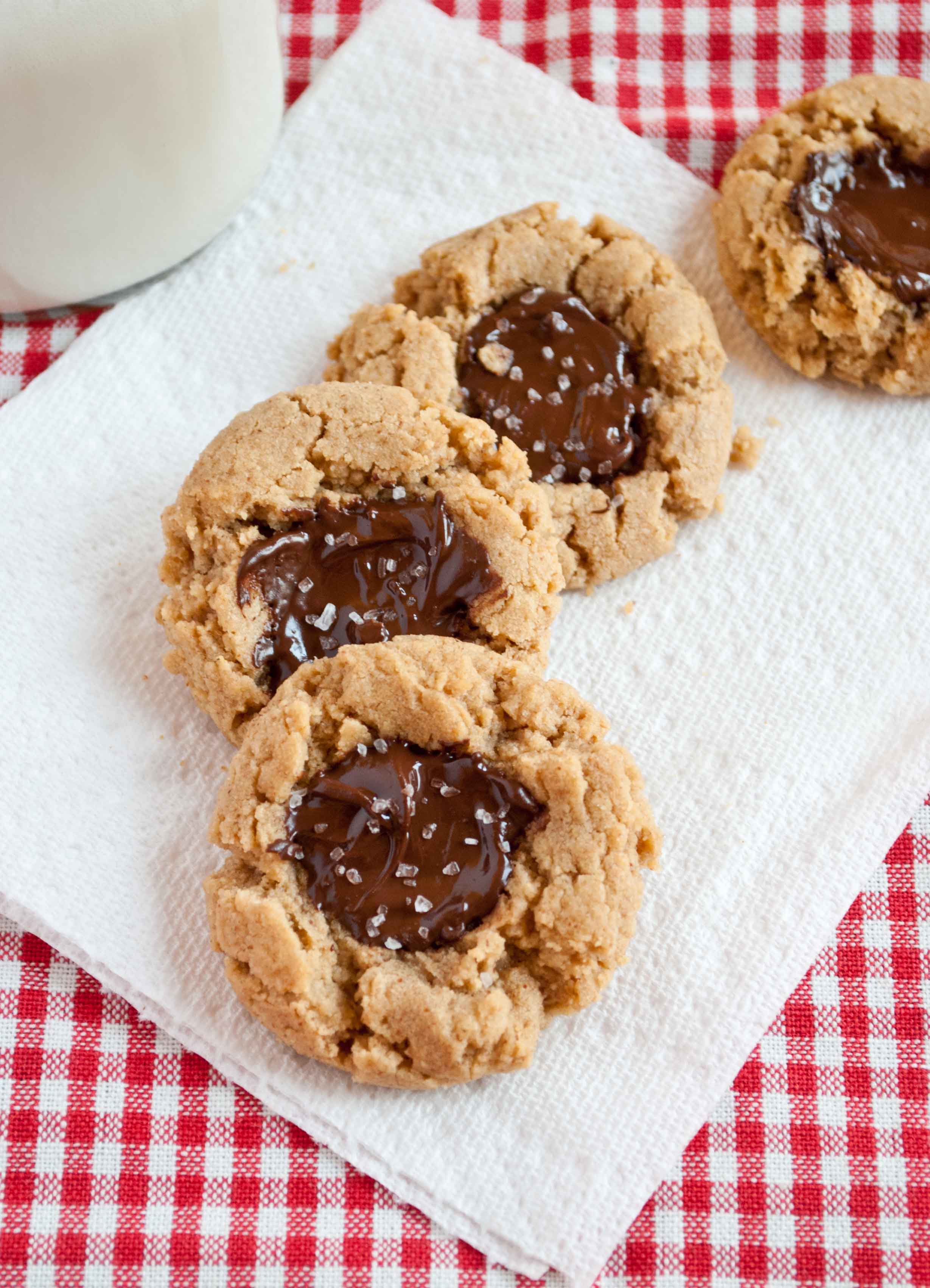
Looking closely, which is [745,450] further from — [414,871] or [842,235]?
[414,871]

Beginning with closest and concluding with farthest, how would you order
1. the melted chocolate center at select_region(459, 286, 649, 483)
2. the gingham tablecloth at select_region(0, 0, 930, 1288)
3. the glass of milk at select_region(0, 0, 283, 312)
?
the glass of milk at select_region(0, 0, 283, 312)
the gingham tablecloth at select_region(0, 0, 930, 1288)
the melted chocolate center at select_region(459, 286, 649, 483)

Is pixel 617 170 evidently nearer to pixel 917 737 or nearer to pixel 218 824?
pixel 917 737

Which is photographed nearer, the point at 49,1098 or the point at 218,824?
the point at 218,824

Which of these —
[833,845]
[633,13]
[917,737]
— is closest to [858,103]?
[633,13]

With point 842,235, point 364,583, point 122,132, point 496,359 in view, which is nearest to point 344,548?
point 364,583

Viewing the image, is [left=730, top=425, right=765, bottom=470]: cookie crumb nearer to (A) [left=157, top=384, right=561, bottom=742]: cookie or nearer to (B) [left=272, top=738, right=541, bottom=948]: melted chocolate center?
(A) [left=157, top=384, right=561, bottom=742]: cookie

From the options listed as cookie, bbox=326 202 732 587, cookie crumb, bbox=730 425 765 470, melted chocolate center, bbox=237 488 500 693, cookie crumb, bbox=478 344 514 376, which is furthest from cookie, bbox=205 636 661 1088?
cookie crumb, bbox=730 425 765 470

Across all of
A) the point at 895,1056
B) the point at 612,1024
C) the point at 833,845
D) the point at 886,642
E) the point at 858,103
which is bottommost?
the point at 895,1056

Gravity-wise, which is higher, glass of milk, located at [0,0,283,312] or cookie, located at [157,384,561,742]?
A: glass of milk, located at [0,0,283,312]
